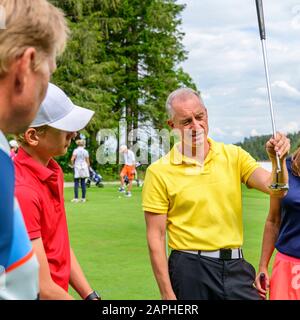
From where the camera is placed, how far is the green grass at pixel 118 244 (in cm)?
662

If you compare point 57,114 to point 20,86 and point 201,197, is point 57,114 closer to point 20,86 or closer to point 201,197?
point 201,197

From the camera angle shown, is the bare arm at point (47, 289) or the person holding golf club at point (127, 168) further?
the person holding golf club at point (127, 168)

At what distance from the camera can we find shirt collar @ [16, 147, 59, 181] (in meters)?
2.71

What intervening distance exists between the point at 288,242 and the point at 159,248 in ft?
2.49

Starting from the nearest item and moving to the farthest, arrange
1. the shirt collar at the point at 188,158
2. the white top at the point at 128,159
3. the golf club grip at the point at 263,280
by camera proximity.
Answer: the shirt collar at the point at 188,158
the golf club grip at the point at 263,280
the white top at the point at 128,159

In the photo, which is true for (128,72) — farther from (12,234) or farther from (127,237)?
(12,234)

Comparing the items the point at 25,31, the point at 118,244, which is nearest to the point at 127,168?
the point at 118,244

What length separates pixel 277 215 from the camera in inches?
155

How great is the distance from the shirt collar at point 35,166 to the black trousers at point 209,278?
3.70 feet

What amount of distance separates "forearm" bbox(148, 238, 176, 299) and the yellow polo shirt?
0.09 meters

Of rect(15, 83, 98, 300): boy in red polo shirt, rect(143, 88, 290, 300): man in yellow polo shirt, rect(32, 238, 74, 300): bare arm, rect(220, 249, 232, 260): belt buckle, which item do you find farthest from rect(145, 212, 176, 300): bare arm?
rect(32, 238, 74, 300): bare arm

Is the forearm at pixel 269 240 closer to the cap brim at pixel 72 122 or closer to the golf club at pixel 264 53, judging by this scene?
the golf club at pixel 264 53

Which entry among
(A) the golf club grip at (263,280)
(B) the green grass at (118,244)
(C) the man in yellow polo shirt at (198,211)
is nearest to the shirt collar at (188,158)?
(C) the man in yellow polo shirt at (198,211)
